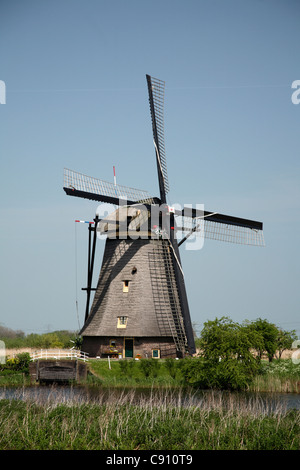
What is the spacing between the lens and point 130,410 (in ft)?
47.1

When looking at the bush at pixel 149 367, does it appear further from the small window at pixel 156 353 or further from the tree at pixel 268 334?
the tree at pixel 268 334

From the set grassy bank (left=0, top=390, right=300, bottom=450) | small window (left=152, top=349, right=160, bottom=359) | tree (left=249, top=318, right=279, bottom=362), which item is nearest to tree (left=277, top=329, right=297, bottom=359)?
tree (left=249, top=318, right=279, bottom=362)

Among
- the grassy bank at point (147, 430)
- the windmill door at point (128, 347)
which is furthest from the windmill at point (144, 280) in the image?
the grassy bank at point (147, 430)

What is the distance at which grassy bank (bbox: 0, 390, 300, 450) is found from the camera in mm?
11844

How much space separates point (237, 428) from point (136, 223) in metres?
18.1

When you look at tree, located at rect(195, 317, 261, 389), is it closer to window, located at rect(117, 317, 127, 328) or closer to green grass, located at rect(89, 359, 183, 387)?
green grass, located at rect(89, 359, 183, 387)

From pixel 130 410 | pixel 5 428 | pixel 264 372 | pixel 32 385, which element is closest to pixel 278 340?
pixel 264 372

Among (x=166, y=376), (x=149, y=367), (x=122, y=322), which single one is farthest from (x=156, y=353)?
(x=166, y=376)

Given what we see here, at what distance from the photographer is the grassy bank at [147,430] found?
11.8 meters

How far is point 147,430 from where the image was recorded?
12508 mm

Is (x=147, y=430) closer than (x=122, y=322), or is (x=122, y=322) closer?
(x=147, y=430)

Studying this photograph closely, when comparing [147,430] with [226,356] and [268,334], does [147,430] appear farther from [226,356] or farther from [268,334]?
[268,334]

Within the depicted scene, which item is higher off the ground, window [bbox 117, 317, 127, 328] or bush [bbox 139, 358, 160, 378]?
window [bbox 117, 317, 127, 328]
